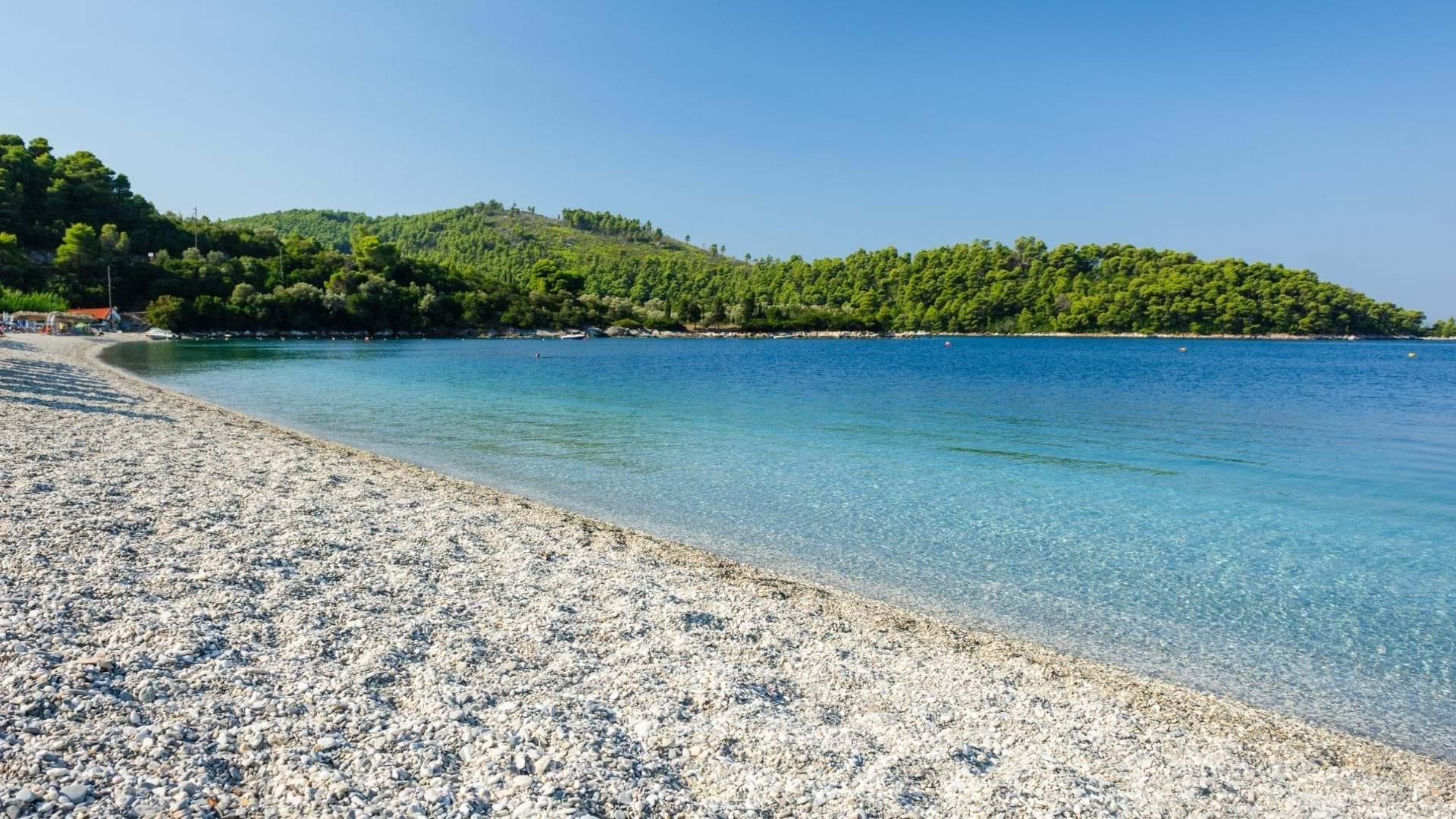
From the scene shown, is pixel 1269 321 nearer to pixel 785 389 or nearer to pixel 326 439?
pixel 785 389

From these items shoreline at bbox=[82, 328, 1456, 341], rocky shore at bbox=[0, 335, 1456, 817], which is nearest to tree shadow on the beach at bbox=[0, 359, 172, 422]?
rocky shore at bbox=[0, 335, 1456, 817]

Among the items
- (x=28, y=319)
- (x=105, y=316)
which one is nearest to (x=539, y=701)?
(x=28, y=319)

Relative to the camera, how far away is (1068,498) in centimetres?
1464

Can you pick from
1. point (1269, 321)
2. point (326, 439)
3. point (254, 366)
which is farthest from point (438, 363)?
point (1269, 321)

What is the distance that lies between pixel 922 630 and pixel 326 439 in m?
17.7

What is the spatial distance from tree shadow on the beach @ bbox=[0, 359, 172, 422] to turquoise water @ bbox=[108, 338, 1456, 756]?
388 centimetres

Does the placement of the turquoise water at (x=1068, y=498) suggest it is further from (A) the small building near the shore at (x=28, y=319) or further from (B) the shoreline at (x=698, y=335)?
(B) the shoreline at (x=698, y=335)

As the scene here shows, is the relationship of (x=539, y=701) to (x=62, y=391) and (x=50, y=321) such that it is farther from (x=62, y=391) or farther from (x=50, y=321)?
(x=50, y=321)

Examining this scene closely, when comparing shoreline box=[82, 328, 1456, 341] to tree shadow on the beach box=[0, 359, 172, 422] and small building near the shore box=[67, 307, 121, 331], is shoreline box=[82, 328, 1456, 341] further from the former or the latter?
tree shadow on the beach box=[0, 359, 172, 422]

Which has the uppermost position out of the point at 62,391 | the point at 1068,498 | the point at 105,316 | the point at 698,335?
the point at 698,335

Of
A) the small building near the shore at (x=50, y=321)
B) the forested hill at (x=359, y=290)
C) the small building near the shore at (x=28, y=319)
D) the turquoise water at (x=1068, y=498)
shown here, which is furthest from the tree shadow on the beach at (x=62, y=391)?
the forested hill at (x=359, y=290)

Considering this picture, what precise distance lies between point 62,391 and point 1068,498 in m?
29.3

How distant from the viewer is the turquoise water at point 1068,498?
8070 millimetres

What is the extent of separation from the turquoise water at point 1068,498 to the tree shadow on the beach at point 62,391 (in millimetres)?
3877
